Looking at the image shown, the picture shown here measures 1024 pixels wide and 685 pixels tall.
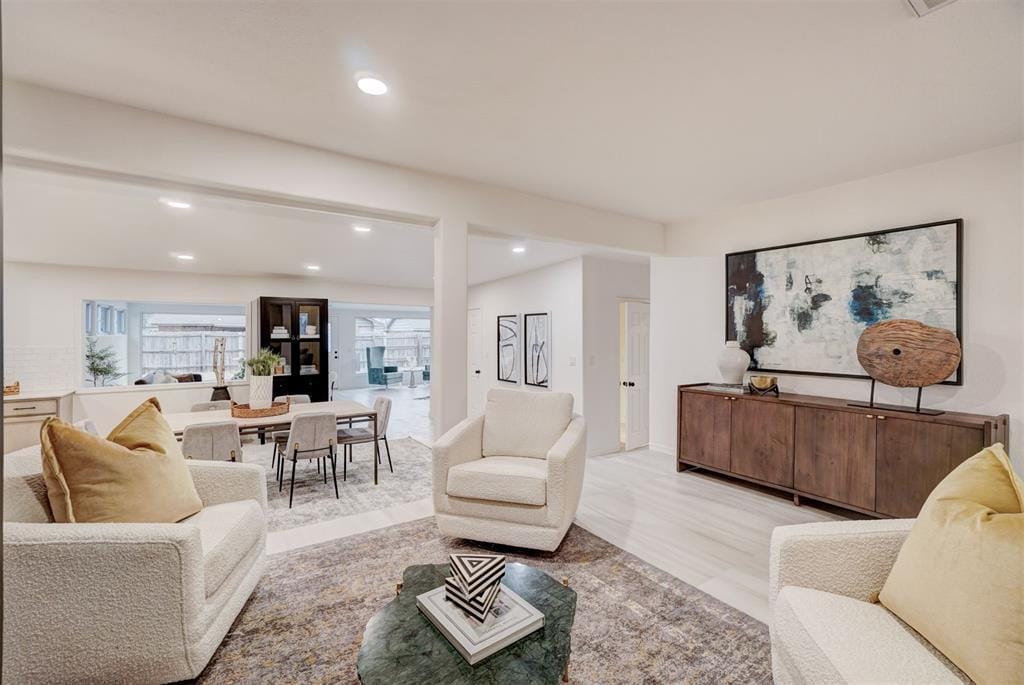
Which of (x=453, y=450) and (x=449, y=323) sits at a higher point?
(x=449, y=323)

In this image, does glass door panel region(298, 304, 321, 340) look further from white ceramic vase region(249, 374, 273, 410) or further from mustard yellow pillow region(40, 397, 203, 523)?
mustard yellow pillow region(40, 397, 203, 523)

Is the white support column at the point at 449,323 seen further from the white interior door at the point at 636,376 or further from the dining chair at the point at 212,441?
the white interior door at the point at 636,376

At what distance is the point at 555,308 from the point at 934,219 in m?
3.55

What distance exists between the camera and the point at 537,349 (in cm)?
621

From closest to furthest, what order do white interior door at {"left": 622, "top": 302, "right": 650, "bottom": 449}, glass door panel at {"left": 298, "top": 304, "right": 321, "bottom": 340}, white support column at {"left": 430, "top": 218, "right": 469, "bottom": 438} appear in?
white support column at {"left": 430, "top": 218, "right": 469, "bottom": 438} → white interior door at {"left": 622, "top": 302, "right": 650, "bottom": 449} → glass door panel at {"left": 298, "top": 304, "right": 321, "bottom": 340}

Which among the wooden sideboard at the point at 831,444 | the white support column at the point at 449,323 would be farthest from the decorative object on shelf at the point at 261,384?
the wooden sideboard at the point at 831,444

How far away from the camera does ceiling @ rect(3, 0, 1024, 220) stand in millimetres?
1856

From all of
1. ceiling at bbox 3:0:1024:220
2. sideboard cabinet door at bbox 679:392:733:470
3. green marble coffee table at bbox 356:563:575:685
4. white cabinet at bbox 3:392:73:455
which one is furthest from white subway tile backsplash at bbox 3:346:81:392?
sideboard cabinet door at bbox 679:392:733:470

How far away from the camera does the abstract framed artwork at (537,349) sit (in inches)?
236

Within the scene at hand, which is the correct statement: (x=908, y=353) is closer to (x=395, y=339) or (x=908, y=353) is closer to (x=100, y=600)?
(x=100, y=600)

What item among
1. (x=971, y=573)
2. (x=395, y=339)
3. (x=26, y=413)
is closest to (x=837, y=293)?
(x=971, y=573)

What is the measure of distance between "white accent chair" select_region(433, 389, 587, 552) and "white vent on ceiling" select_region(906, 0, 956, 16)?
2484 mm

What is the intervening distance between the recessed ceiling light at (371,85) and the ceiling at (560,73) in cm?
5

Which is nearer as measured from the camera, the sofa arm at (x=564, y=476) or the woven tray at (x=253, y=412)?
the sofa arm at (x=564, y=476)
